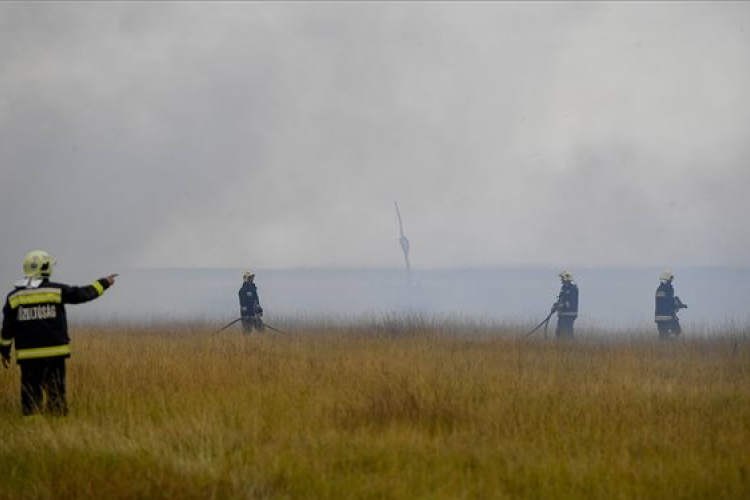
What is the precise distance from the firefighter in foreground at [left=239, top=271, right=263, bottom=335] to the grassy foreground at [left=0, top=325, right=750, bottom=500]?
730 cm

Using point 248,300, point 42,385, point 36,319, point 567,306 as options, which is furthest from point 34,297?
point 567,306

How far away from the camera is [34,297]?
29.0 ft

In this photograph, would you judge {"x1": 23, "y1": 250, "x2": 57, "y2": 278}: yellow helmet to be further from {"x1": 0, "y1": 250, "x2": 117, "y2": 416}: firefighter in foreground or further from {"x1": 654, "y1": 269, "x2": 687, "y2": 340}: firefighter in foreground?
{"x1": 654, "y1": 269, "x2": 687, "y2": 340}: firefighter in foreground

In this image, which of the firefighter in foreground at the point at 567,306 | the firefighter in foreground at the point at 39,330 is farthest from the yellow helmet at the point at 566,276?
the firefighter in foreground at the point at 39,330

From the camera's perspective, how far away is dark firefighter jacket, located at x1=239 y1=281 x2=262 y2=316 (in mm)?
20703

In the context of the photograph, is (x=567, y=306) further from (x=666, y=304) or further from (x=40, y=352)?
(x=40, y=352)

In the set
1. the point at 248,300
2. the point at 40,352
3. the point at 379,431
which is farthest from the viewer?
the point at 248,300

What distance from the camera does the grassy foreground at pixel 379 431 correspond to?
6445mm

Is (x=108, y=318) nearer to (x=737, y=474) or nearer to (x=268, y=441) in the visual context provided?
(x=268, y=441)

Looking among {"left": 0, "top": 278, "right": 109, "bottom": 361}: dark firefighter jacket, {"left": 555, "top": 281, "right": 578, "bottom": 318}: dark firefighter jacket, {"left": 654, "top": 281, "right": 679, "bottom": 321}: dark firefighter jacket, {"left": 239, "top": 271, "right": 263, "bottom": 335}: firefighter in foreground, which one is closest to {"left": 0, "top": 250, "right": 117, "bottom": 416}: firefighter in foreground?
{"left": 0, "top": 278, "right": 109, "bottom": 361}: dark firefighter jacket

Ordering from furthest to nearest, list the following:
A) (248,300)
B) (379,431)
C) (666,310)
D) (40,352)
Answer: (248,300) → (666,310) → (40,352) → (379,431)

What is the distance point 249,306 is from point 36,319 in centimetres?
1206

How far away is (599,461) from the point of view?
6930mm

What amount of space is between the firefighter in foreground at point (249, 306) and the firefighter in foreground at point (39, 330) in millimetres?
11642
